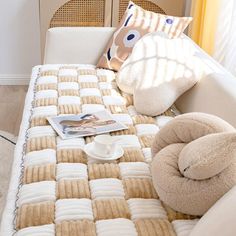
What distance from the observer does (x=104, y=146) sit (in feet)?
4.62

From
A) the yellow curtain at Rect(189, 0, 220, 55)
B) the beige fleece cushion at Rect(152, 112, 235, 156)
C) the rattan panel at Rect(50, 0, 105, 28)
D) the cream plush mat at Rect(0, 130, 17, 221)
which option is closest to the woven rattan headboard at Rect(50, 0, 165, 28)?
the rattan panel at Rect(50, 0, 105, 28)

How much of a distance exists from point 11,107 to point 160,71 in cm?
149

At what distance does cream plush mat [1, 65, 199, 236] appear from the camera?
1.07 metres

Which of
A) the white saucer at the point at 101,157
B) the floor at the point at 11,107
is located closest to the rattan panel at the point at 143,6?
the floor at the point at 11,107

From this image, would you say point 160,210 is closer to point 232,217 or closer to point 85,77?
point 232,217

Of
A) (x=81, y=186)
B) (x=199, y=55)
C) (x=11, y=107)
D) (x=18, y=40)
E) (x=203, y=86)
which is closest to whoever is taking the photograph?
(x=81, y=186)

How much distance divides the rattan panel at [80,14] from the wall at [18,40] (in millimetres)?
302

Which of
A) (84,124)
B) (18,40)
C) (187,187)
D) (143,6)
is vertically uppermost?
(143,6)

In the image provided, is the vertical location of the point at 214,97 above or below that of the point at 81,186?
above

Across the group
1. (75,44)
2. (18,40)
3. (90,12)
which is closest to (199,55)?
(75,44)

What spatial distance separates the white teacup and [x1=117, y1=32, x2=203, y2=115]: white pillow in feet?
1.32

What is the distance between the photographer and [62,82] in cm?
208

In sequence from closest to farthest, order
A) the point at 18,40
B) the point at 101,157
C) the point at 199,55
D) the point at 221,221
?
the point at 221,221
the point at 101,157
the point at 199,55
the point at 18,40

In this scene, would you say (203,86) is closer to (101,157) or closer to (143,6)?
(101,157)
